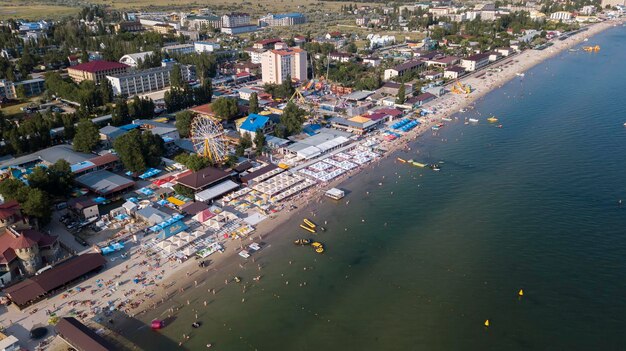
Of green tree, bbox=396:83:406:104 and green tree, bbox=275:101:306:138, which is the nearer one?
green tree, bbox=275:101:306:138

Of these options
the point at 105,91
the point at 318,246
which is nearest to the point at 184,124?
the point at 105,91

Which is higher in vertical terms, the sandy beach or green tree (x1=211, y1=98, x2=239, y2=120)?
green tree (x1=211, y1=98, x2=239, y2=120)


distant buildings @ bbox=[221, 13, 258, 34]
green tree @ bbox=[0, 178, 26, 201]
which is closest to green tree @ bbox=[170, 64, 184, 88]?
green tree @ bbox=[0, 178, 26, 201]

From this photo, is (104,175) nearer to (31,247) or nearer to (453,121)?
(31,247)

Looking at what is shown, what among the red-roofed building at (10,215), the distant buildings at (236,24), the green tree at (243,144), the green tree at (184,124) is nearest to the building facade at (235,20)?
the distant buildings at (236,24)

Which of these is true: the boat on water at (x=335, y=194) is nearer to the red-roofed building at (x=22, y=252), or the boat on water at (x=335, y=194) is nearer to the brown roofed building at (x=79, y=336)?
the red-roofed building at (x=22, y=252)

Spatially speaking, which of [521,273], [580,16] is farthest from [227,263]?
[580,16]

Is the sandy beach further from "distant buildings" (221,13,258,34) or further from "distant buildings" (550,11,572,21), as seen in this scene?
"distant buildings" (550,11,572,21)
